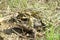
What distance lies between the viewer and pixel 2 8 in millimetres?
4016

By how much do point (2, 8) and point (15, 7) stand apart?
8.9 inches

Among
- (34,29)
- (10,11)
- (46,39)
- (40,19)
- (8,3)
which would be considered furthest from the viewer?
(8,3)

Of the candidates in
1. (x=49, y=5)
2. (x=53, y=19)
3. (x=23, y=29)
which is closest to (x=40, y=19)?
(x=53, y=19)

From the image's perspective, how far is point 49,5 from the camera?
4191 millimetres

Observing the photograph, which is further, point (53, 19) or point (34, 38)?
point (53, 19)

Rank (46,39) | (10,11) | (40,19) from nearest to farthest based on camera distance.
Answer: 1. (46,39)
2. (40,19)
3. (10,11)

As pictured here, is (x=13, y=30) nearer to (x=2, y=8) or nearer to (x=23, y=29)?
(x=23, y=29)

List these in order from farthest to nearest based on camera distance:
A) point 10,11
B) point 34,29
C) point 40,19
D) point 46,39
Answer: point 10,11 < point 40,19 < point 34,29 < point 46,39

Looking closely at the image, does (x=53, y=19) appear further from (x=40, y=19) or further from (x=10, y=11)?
(x=10, y=11)

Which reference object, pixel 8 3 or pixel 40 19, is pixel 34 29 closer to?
pixel 40 19

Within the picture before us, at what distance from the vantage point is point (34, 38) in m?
3.06

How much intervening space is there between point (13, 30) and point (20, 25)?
16 centimetres

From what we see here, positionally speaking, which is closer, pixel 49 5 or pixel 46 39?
pixel 46 39

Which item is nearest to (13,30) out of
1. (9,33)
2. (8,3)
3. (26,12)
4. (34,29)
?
(9,33)
